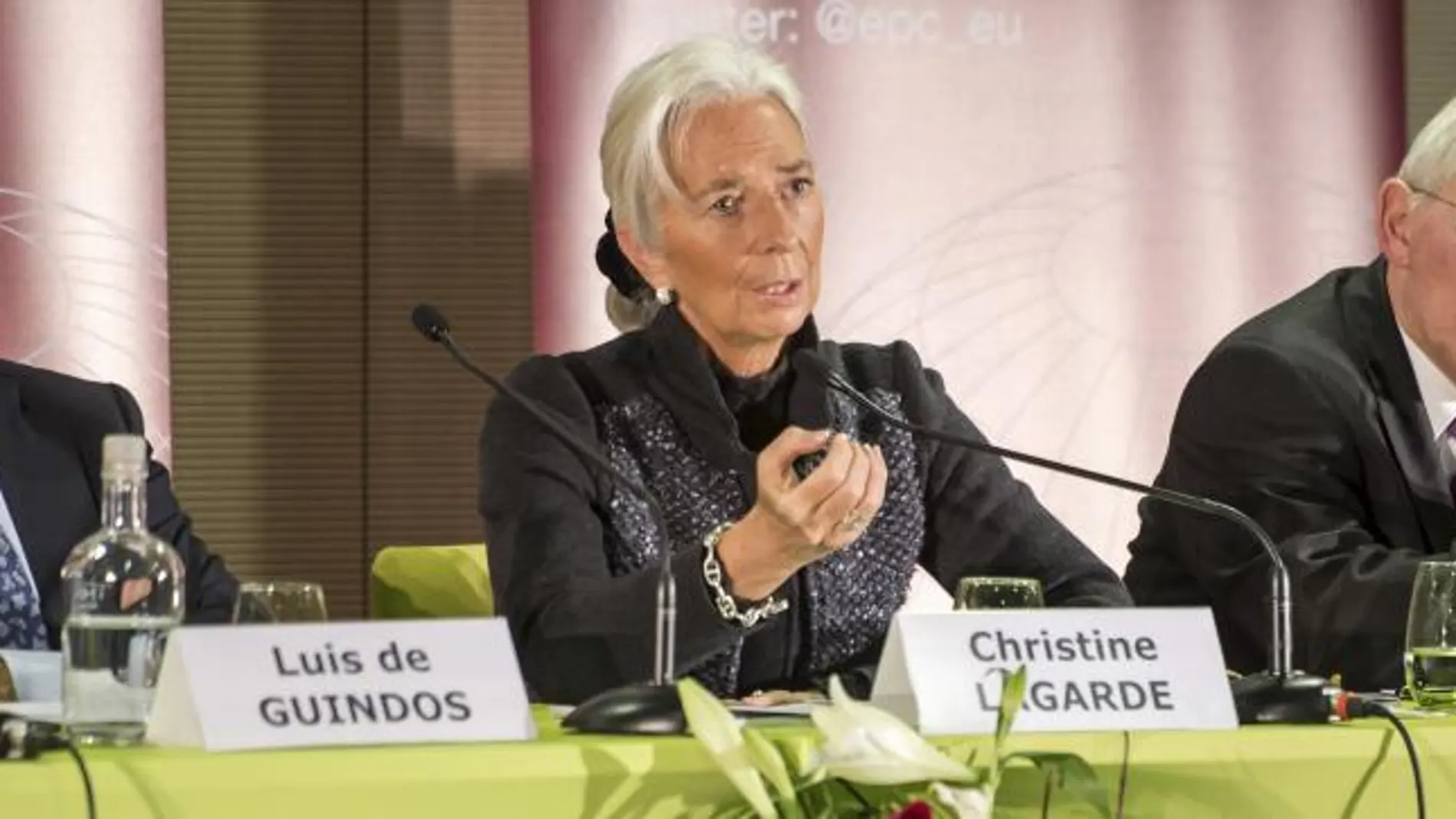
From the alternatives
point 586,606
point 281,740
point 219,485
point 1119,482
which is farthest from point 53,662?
point 219,485

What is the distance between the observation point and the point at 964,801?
153 cm

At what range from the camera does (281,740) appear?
1612 mm

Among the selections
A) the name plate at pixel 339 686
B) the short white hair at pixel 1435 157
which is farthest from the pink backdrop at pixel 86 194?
the name plate at pixel 339 686

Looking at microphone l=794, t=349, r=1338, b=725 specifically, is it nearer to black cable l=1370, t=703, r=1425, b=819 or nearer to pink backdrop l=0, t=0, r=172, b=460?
black cable l=1370, t=703, r=1425, b=819

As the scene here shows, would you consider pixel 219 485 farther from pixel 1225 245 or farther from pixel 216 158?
pixel 1225 245

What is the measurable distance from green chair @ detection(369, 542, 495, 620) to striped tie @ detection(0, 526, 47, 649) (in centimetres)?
44

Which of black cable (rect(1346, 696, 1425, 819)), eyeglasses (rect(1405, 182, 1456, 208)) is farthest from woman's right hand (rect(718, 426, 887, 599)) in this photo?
eyeglasses (rect(1405, 182, 1456, 208))

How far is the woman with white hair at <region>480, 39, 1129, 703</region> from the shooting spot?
8.67 ft

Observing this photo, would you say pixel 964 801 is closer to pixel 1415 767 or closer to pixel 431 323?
pixel 1415 767

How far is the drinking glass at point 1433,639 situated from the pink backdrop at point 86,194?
2179 millimetres

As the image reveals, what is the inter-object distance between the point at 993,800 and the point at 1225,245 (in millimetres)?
2559

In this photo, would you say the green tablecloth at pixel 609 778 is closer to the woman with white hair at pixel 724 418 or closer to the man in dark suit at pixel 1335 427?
the woman with white hair at pixel 724 418

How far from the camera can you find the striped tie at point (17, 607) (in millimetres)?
2604

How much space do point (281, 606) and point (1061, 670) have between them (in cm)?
57
